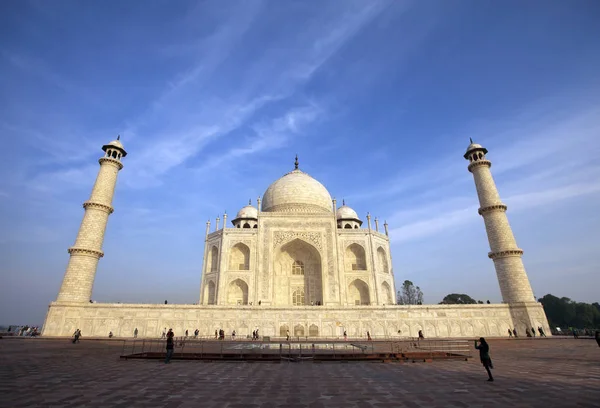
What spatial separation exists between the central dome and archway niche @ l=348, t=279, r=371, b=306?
24.3 feet

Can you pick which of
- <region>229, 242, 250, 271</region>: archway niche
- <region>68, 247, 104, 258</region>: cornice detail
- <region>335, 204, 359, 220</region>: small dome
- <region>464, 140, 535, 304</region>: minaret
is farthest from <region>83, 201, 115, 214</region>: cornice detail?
<region>464, 140, 535, 304</region>: minaret

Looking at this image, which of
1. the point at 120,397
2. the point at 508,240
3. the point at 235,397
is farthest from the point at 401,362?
the point at 508,240

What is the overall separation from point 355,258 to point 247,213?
38.8 ft

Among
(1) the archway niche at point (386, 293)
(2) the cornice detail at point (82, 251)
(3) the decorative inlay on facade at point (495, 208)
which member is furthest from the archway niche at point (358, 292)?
(2) the cornice detail at point (82, 251)

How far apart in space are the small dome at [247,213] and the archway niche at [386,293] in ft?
46.0

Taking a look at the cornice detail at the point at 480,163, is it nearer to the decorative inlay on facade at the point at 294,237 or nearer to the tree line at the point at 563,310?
the decorative inlay on facade at the point at 294,237

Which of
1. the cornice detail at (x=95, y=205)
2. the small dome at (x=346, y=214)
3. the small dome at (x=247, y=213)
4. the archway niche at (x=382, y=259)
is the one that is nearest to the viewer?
the cornice detail at (x=95, y=205)

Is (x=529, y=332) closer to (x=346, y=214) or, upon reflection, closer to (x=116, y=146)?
(x=346, y=214)

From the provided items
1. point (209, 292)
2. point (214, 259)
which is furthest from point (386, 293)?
point (214, 259)

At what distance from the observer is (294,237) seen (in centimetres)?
2612

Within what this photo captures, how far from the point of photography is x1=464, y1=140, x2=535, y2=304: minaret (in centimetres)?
2100

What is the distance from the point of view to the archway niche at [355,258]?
27344 mm

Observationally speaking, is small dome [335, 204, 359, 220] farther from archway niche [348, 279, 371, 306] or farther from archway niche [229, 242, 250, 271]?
archway niche [229, 242, 250, 271]

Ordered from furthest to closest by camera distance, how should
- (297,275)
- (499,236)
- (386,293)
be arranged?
(297,275) < (386,293) < (499,236)
